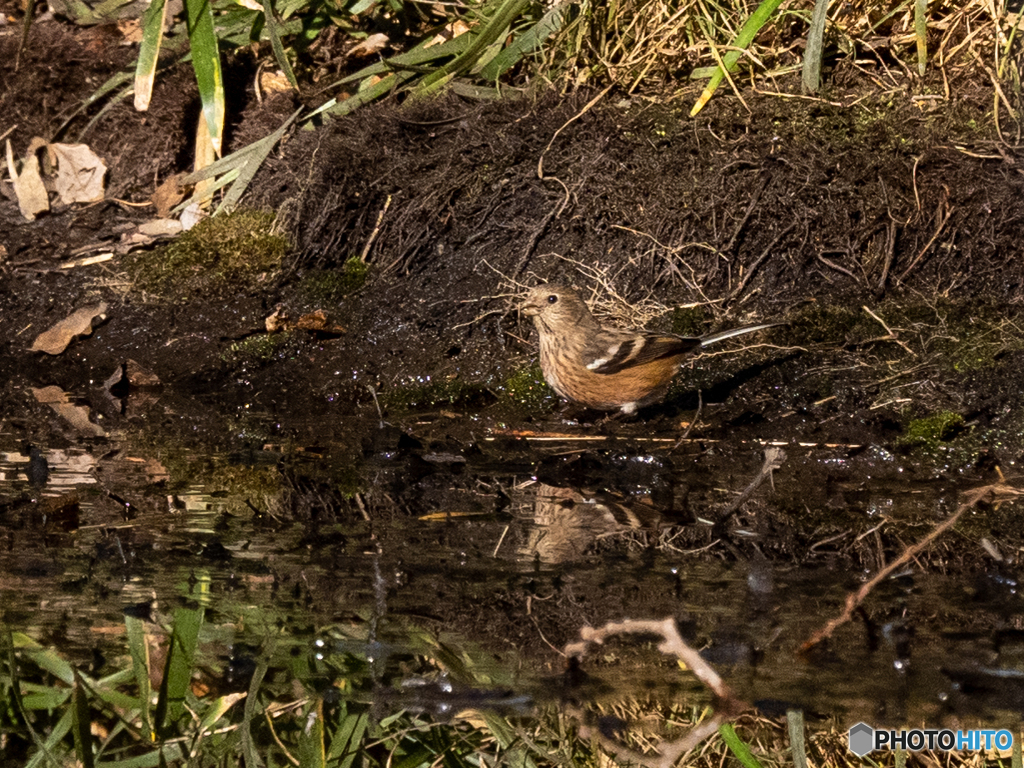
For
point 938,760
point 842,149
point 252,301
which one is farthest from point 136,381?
point 938,760

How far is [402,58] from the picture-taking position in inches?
258

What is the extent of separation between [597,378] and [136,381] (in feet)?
8.31

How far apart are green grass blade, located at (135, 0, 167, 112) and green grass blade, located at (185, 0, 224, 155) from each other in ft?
0.74

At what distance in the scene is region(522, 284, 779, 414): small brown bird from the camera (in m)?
5.11

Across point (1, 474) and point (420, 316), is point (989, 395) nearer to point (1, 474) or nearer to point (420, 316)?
point (420, 316)

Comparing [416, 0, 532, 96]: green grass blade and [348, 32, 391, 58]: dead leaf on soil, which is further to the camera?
[348, 32, 391, 58]: dead leaf on soil

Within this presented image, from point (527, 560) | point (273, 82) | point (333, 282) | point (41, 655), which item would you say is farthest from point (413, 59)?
point (41, 655)

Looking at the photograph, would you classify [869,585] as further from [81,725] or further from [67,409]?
[67,409]

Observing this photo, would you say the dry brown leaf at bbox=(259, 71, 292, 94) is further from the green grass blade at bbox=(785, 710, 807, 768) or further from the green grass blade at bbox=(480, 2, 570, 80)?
the green grass blade at bbox=(785, 710, 807, 768)

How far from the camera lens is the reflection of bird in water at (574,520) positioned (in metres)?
3.47

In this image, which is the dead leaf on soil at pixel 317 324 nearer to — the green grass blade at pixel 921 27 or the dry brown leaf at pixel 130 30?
the dry brown leaf at pixel 130 30

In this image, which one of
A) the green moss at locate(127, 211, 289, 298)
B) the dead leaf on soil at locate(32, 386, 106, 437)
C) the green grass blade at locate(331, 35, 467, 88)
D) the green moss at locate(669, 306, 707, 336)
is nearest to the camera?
the dead leaf on soil at locate(32, 386, 106, 437)

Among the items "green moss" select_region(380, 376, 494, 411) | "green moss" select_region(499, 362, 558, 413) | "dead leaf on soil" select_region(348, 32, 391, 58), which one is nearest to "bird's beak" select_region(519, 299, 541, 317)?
"green moss" select_region(499, 362, 558, 413)

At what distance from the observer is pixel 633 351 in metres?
5.19
